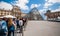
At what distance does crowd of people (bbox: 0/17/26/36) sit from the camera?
7.43 feet

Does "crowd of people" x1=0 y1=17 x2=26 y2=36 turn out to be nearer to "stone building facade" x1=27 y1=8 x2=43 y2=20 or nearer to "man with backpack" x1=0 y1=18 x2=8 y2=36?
"man with backpack" x1=0 y1=18 x2=8 y2=36

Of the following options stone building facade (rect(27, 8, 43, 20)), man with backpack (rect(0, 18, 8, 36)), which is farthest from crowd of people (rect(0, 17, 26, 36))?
stone building facade (rect(27, 8, 43, 20))

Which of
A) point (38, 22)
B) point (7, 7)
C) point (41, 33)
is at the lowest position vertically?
point (41, 33)

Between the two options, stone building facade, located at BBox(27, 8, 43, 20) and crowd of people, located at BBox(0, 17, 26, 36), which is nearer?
crowd of people, located at BBox(0, 17, 26, 36)

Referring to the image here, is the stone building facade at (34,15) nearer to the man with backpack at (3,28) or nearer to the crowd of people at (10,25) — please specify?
the crowd of people at (10,25)

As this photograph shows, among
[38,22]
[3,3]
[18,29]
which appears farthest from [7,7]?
[38,22]

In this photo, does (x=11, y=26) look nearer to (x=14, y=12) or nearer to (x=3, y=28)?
(x=3, y=28)

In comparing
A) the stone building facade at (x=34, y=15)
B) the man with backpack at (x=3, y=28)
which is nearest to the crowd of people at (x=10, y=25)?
the man with backpack at (x=3, y=28)

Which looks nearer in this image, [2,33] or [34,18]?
[2,33]

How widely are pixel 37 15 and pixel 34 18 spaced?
0.07m

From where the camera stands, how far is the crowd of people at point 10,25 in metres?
2.27

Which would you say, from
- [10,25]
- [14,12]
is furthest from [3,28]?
[14,12]

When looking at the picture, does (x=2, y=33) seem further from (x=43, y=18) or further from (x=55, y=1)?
(x=55, y=1)

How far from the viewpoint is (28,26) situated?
7.69ft
